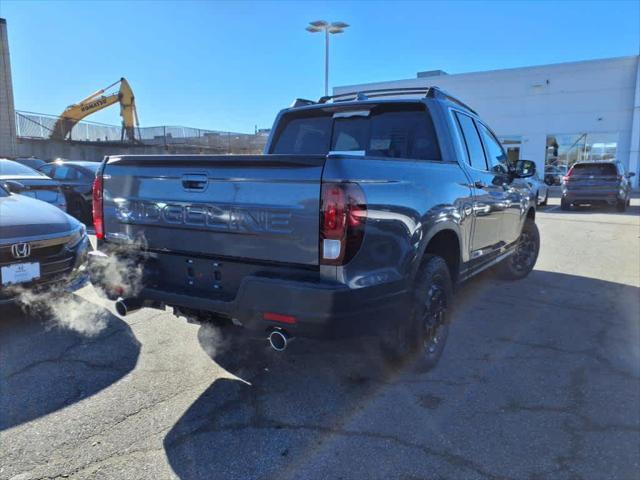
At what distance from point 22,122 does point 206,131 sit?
14469 millimetres

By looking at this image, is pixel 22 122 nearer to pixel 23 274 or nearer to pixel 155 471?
pixel 23 274

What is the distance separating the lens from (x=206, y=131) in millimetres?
39312


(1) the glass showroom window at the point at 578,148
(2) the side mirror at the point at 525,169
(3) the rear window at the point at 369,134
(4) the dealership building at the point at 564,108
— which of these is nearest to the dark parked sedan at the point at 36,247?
(3) the rear window at the point at 369,134

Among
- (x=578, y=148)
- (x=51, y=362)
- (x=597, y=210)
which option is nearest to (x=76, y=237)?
(x=51, y=362)

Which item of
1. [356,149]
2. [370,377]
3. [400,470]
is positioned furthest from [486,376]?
[356,149]

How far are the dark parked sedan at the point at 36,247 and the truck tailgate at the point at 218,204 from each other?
1.22m

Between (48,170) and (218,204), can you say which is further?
(48,170)

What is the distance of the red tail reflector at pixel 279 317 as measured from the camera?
105 inches

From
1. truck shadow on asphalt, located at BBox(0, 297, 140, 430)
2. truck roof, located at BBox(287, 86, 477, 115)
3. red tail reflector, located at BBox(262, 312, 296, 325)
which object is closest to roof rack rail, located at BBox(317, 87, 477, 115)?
truck roof, located at BBox(287, 86, 477, 115)

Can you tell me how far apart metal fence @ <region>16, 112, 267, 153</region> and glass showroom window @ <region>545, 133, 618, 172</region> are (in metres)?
18.9

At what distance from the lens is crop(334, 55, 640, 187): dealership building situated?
28.5 meters

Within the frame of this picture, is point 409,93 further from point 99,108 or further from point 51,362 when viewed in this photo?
point 99,108

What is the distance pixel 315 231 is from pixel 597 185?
15.7 meters

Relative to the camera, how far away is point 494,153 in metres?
5.46
